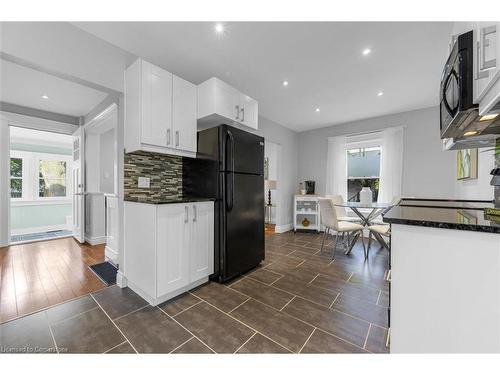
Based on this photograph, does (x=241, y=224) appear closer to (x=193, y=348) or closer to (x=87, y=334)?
(x=193, y=348)

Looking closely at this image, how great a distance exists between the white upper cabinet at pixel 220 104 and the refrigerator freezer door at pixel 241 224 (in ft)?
2.39

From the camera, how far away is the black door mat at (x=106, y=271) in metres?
2.26

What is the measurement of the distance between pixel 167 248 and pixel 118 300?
0.69 meters

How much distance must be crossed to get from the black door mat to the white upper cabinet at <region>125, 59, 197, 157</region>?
1.48 meters

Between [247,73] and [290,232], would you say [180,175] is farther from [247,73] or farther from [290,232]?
[290,232]

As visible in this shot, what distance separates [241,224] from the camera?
2.34 meters

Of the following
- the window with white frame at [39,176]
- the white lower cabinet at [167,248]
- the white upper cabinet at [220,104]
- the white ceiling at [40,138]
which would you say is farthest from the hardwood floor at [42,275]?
the white ceiling at [40,138]

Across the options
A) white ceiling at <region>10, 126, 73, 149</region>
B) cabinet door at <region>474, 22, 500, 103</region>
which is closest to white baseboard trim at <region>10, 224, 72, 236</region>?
white ceiling at <region>10, 126, 73, 149</region>

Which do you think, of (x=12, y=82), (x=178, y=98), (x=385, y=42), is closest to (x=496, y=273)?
(x=385, y=42)

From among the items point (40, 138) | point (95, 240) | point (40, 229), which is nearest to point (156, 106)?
point (95, 240)

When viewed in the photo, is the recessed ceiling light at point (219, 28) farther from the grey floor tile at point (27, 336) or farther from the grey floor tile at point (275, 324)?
the grey floor tile at point (27, 336)

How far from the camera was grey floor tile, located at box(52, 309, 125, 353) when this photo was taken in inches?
50.9

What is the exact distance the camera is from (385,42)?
77.2 inches

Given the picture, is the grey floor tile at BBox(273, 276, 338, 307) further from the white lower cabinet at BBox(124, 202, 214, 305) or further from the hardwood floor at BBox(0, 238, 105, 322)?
the hardwood floor at BBox(0, 238, 105, 322)
